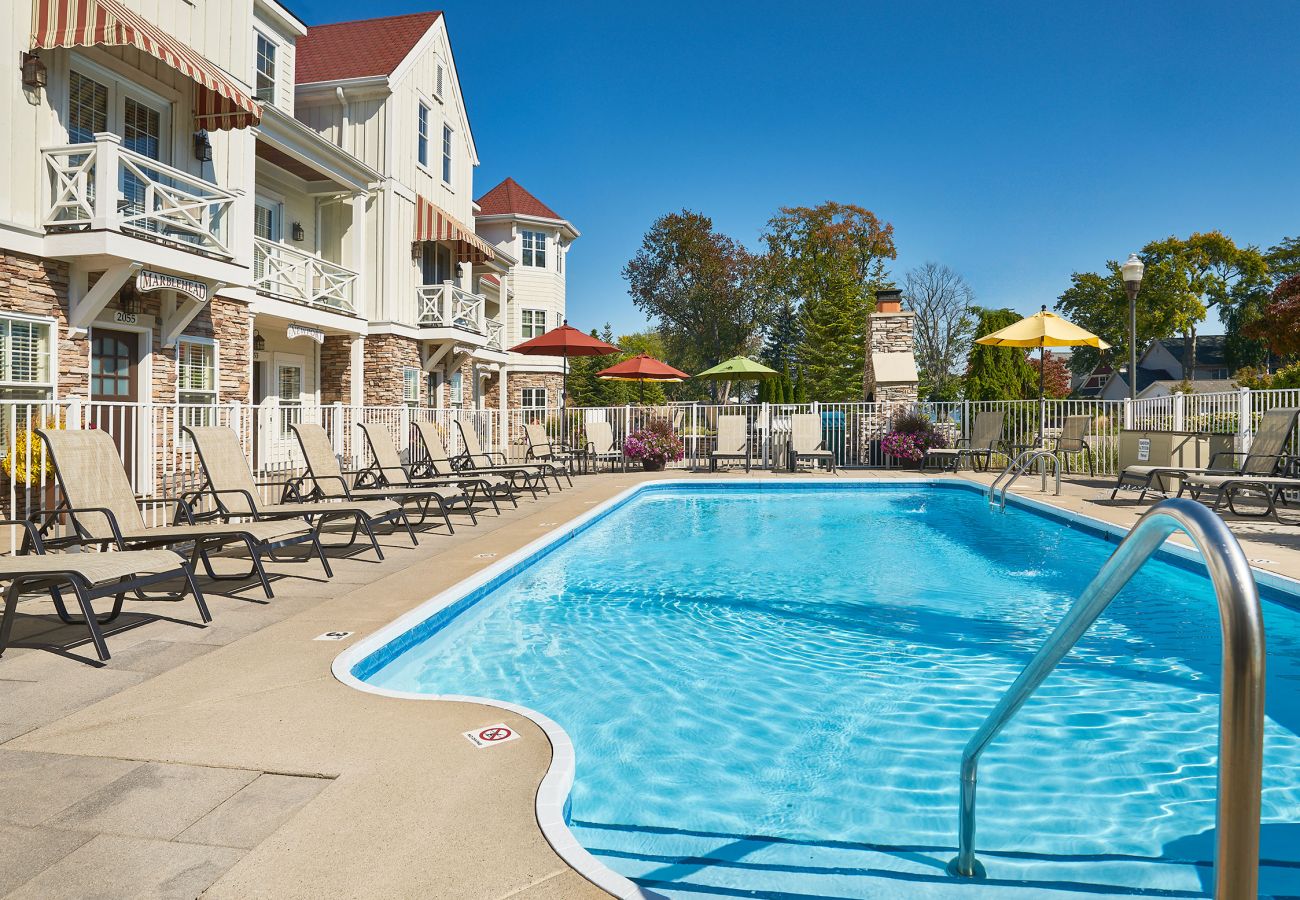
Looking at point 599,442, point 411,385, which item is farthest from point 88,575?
point 411,385

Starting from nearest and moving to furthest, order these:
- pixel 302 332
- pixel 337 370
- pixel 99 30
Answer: pixel 99 30
pixel 302 332
pixel 337 370

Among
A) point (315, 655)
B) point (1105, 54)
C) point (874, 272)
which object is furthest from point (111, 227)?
point (874, 272)

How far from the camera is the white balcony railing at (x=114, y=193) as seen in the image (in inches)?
345

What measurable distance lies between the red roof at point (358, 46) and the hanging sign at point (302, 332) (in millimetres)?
6583

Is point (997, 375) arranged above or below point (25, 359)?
above

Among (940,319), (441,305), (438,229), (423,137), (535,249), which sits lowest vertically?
(441,305)

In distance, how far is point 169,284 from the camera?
A: 31.8 feet

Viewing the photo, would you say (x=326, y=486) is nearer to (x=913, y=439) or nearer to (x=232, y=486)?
(x=232, y=486)

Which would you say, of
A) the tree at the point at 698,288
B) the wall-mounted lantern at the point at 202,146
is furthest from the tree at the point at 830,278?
the wall-mounted lantern at the point at 202,146

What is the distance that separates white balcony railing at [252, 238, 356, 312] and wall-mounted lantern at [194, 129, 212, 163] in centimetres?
170

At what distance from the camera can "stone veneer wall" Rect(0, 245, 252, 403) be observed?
8.68 m

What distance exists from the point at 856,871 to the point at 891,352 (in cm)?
1674

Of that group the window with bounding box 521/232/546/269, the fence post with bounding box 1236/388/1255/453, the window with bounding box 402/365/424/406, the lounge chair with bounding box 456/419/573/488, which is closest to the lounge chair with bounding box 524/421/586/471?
the lounge chair with bounding box 456/419/573/488

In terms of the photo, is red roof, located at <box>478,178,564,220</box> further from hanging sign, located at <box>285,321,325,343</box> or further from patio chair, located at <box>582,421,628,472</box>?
hanging sign, located at <box>285,321,325,343</box>
